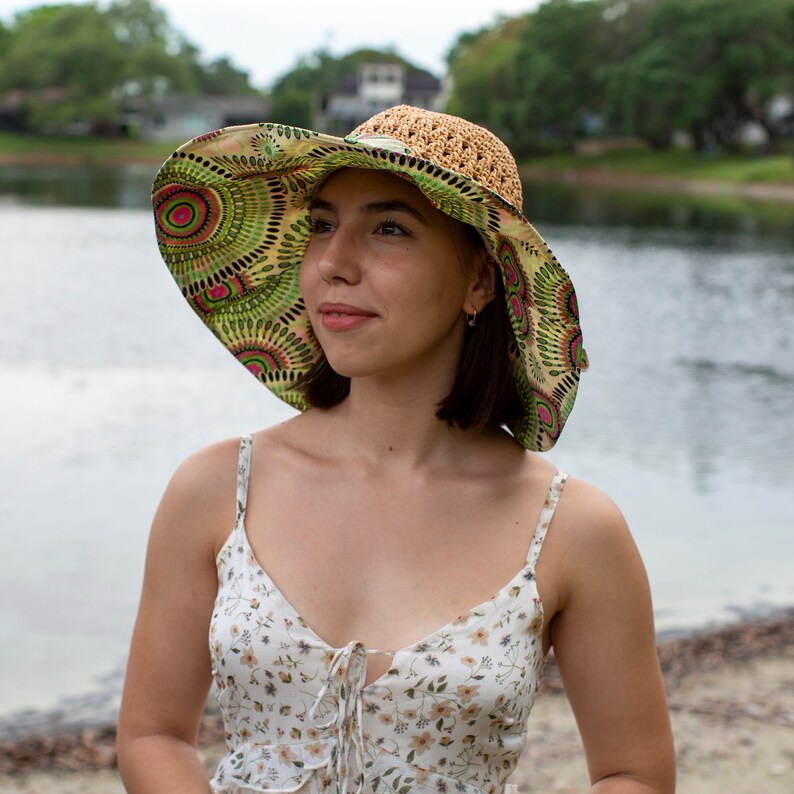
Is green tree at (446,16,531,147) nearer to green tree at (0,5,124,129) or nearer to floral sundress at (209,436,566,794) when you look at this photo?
green tree at (0,5,124,129)

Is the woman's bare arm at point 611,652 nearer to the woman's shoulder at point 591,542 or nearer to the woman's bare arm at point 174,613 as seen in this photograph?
the woman's shoulder at point 591,542

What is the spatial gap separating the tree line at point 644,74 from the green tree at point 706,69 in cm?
4

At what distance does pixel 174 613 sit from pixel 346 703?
0.31m

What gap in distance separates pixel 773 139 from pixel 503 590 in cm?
5676

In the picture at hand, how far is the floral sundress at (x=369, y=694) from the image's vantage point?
1.80 metres

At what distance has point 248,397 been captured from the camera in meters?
10.5

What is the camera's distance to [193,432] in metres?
9.16

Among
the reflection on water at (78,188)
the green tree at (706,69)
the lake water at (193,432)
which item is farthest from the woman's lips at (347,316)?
the green tree at (706,69)

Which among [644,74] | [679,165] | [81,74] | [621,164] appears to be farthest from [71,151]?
[679,165]

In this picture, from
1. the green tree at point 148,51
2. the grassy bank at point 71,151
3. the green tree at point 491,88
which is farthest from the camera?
the green tree at point 148,51

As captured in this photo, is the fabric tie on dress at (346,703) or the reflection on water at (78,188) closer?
the fabric tie on dress at (346,703)

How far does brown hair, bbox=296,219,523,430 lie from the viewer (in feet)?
6.68

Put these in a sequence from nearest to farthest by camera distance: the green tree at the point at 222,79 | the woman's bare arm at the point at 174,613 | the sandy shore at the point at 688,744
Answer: the woman's bare arm at the point at 174,613, the sandy shore at the point at 688,744, the green tree at the point at 222,79

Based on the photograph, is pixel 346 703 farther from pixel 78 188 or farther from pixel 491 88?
pixel 491 88
